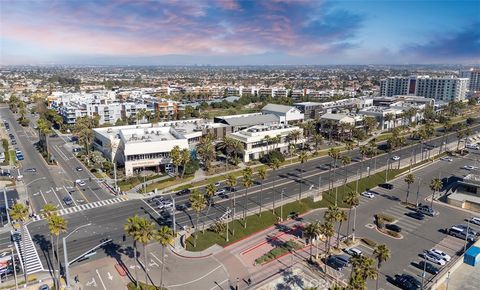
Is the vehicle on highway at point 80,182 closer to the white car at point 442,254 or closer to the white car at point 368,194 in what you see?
the white car at point 368,194

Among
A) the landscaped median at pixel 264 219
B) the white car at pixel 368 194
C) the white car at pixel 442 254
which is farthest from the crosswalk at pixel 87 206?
the white car at pixel 442 254

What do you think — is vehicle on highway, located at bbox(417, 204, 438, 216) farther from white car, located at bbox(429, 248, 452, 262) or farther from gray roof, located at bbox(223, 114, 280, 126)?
gray roof, located at bbox(223, 114, 280, 126)

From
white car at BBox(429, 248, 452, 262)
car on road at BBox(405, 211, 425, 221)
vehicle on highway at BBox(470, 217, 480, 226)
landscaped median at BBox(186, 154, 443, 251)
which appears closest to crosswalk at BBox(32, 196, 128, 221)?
landscaped median at BBox(186, 154, 443, 251)

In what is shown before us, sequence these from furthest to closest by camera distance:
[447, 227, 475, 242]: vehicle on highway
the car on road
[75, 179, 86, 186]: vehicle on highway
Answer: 1. [75, 179, 86, 186]: vehicle on highway
2. the car on road
3. [447, 227, 475, 242]: vehicle on highway

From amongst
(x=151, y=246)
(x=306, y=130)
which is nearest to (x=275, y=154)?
(x=306, y=130)

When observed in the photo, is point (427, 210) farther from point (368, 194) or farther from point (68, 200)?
point (68, 200)

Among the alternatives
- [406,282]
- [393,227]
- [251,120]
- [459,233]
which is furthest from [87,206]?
[251,120]
